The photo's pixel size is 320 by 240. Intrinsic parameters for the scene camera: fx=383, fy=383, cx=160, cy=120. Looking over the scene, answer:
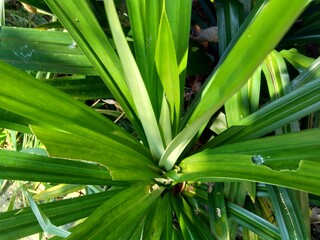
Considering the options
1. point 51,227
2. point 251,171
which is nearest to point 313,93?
point 251,171

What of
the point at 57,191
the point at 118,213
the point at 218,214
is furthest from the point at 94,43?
the point at 57,191

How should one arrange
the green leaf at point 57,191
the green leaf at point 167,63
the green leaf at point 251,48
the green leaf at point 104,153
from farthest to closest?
1. the green leaf at point 57,191
2. the green leaf at point 167,63
3. the green leaf at point 104,153
4. the green leaf at point 251,48

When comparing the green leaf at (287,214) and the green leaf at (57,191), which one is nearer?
the green leaf at (287,214)

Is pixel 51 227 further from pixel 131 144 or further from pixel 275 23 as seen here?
pixel 275 23

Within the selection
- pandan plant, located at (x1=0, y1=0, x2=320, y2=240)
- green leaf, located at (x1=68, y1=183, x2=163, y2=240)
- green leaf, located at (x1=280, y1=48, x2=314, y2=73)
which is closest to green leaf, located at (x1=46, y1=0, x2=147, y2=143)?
pandan plant, located at (x1=0, y1=0, x2=320, y2=240)

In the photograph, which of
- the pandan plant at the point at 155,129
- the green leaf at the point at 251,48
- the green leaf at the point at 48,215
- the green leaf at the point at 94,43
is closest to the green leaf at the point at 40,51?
the pandan plant at the point at 155,129

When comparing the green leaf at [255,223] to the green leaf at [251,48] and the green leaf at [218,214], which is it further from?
the green leaf at [251,48]

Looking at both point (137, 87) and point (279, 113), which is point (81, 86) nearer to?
point (137, 87)

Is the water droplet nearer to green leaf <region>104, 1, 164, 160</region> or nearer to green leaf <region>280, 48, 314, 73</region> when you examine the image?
green leaf <region>104, 1, 164, 160</region>
